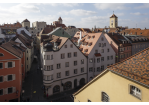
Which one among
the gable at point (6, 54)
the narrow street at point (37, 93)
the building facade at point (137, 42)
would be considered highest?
the building facade at point (137, 42)

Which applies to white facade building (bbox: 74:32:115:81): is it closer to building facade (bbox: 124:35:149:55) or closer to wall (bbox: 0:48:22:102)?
building facade (bbox: 124:35:149:55)

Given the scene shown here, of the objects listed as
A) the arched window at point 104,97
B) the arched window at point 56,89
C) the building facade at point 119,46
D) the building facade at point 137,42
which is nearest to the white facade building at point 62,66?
Result: the arched window at point 56,89

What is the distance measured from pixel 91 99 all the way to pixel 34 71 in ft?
132

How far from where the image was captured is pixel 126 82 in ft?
26.5

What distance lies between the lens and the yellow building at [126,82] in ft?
24.3

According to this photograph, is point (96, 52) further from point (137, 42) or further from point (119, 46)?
point (137, 42)

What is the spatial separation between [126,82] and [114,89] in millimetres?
1117

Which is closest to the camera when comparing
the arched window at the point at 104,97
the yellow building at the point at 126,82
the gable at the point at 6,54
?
the yellow building at the point at 126,82

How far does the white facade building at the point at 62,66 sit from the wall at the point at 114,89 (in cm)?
2127

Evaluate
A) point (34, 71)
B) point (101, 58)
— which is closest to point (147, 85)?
point (101, 58)

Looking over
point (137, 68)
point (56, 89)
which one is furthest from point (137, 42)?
point (137, 68)

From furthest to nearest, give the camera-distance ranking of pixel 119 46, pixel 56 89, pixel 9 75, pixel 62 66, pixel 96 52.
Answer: pixel 119 46 < pixel 96 52 < pixel 62 66 < pixel 56 89 < pixel 9 75

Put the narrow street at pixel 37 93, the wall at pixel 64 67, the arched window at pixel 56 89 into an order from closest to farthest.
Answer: the narrow street at pixel 37 93
the wall at pixel 64 67
the arched window at pixel 56 89

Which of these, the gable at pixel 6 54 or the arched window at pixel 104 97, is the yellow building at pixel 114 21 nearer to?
the gable at pixel 6 54
